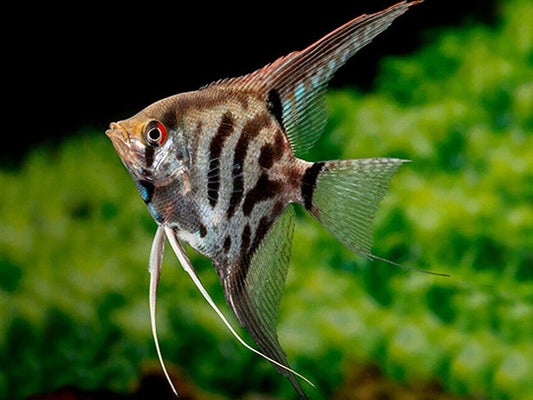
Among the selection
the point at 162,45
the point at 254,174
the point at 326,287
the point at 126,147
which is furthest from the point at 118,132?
the point at 326,287

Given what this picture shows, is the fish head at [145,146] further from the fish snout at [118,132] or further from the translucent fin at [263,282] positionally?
the translucent fin at [263,282]

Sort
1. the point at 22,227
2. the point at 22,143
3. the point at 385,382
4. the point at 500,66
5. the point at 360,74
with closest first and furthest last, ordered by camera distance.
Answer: the point at 385,382
the point at 360,74
the point at 22,227
the point at 22,143
the point at 500,66

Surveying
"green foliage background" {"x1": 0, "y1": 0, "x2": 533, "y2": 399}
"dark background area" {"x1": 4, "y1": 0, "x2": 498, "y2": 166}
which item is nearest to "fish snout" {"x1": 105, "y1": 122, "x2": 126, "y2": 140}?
"dark background area" {"x1": 4, "y1": 0, "x2": 498, "y2": 166}

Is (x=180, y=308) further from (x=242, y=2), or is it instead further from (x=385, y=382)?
(x=242, y=2)

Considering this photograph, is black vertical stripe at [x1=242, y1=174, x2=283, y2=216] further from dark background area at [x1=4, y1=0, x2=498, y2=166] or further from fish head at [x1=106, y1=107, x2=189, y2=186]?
dark background area at [x1=4, y1=0, x2=498, y2=166]

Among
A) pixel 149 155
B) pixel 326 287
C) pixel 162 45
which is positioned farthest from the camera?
pixel 326 287

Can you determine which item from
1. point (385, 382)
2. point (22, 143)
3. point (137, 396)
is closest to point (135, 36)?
point (137, 396)

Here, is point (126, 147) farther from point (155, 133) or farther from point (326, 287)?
point (326, 287)

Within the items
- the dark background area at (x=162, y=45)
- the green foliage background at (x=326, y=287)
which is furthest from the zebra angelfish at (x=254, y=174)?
the green foliage background at (x=326, y=287)
